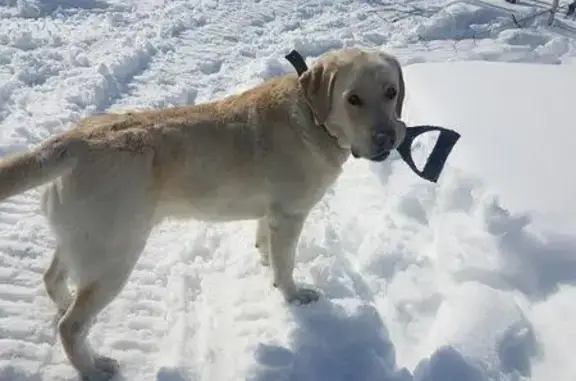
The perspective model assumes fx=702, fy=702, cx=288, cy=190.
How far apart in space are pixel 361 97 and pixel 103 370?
1838mm

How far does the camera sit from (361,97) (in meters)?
3.49

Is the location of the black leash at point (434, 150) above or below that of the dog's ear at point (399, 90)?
below

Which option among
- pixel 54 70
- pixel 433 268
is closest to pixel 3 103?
pixel 54 70

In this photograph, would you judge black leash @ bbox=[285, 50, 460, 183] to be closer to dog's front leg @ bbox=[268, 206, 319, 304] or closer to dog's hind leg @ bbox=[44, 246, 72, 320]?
dog's front leg @ bbox=[268, 206, 319, 304]

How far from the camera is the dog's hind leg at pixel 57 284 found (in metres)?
3.73

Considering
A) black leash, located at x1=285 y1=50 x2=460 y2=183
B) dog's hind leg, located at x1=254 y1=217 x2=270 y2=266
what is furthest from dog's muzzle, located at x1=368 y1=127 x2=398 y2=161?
dog's hind leg, located at x1=254 y1=217 x2=270 y2=266

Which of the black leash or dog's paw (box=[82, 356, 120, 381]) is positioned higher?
the black leash

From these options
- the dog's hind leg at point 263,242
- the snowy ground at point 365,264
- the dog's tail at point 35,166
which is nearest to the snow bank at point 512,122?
the snowy ground at point 365,264

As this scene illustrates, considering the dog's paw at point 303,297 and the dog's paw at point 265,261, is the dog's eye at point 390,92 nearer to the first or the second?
the dog's paw at point 303,297

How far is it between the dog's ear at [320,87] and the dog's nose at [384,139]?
12.5 inches

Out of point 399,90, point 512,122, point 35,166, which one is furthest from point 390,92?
point 512,122

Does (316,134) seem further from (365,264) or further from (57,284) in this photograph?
(57,284)

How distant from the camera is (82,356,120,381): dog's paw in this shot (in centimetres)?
337

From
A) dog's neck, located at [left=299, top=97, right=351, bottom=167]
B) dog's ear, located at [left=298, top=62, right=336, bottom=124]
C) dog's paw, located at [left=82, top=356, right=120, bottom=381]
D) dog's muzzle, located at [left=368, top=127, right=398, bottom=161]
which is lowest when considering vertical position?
dog's paw, located at [left=82, top=356, right=120, bottom=381]
